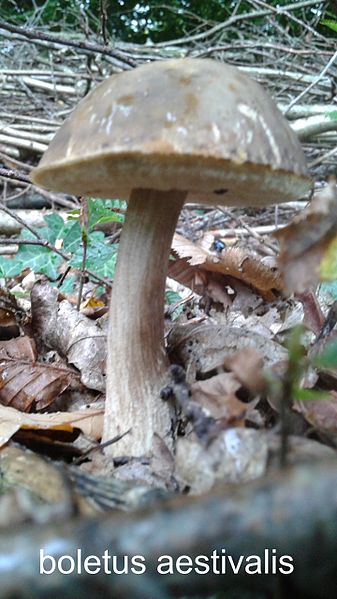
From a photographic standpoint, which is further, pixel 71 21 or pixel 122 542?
pixel 71 21

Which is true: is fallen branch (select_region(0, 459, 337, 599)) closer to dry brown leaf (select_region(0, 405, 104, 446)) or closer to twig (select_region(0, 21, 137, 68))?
dry brown leaf (select_region(0, 405, 104, 446))

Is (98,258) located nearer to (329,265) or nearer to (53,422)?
(53,422)

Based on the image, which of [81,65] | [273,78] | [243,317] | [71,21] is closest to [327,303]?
[243,317]

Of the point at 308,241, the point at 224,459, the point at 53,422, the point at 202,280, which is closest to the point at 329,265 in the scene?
the point at 308,241

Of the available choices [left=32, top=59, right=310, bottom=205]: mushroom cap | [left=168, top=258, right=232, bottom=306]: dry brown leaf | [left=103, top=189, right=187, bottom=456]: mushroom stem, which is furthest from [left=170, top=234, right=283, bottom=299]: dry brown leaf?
[left=32, top=59, right=310, bottom=205]: mushroom cap

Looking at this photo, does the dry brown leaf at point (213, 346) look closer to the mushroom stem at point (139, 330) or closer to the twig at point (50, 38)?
the mushroom stem at point (139, 330)

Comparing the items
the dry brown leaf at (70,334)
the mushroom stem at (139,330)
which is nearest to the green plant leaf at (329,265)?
the mushroom stem at (139,330)

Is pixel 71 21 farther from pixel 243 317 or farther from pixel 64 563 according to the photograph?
pixel 64 563
